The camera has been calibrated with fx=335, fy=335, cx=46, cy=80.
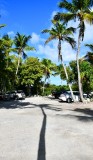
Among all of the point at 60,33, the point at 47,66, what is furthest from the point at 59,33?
the point at 47,66

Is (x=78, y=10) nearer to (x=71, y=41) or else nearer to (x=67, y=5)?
(x=67, y=5)

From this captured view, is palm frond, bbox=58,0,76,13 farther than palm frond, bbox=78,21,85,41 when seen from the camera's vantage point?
Yes

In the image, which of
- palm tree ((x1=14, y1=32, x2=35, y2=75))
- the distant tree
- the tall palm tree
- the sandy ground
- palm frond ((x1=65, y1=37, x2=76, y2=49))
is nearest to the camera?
the sandy ground

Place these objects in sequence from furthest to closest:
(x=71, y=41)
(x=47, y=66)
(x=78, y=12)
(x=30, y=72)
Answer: (x=47, y=66) → (x=30, y=72) → (x=71, y=41) → (x=78, y=12)

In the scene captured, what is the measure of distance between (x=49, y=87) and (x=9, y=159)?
319 feet

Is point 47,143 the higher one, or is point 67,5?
point 67,5

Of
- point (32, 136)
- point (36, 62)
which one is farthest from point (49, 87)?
point (32, 136)

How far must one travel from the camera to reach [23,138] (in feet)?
39.8

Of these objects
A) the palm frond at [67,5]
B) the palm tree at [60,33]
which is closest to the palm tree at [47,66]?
the palm tree at [60,33]

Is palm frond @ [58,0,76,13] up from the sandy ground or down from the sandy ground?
up

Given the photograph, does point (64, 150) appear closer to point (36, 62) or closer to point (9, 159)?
point (9, 159)

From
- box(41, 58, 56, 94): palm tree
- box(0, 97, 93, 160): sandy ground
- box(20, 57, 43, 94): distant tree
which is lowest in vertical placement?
box(0, 97, 93, 160): sandy ground

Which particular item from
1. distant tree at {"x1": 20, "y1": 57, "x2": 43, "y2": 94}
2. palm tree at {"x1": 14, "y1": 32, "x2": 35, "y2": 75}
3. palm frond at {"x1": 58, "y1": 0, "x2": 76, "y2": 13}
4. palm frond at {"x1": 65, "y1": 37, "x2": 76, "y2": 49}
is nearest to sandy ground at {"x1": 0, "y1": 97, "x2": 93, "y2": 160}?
palm frond at {"x1": 58, "y1": 0, "x2": 76, "y2": 13}

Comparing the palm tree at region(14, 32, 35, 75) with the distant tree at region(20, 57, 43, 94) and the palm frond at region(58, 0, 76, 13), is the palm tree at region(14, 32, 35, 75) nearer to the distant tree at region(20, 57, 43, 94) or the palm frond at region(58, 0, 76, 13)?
the distant tree at region(20, 57, 43, 94)
